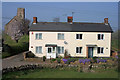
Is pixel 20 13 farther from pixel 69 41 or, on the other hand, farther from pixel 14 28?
pixel 69 41

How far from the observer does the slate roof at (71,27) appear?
2638 cm

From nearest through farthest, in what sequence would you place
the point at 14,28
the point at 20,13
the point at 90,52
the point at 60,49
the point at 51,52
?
the point at 51,52, the point at 60,49, the point at 90,52, the point at 14,28, the point at 20,13

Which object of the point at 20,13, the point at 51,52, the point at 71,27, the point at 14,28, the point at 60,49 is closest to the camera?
the point at 51,52

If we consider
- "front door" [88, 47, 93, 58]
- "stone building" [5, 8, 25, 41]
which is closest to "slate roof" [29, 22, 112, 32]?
"front door" [88, 47, 93, 58]

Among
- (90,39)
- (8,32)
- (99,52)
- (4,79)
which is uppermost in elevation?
(8,32)

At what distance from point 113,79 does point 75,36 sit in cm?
1327

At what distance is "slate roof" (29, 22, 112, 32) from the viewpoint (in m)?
26.4

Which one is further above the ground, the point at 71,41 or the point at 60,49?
the point at 71,41

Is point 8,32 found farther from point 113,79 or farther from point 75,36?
point 113,79

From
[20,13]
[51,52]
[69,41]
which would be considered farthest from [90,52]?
[20,13]

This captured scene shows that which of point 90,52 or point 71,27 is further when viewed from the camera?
point 71,27

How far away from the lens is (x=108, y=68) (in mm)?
19047

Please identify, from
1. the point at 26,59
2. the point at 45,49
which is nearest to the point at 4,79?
the point at 26,59

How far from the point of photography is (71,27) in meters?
27.3
